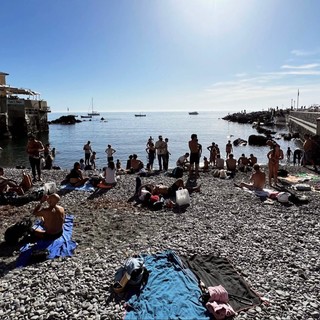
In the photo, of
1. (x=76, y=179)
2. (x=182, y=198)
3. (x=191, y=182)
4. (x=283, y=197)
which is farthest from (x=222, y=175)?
(x=76, y=179)

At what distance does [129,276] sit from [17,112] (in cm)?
5448

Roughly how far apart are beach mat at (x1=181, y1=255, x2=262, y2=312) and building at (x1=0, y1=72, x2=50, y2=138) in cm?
4995

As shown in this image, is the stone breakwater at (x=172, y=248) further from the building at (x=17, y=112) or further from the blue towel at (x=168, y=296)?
the building at (x=17, y=112)

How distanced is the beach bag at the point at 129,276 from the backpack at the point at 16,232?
317 cm

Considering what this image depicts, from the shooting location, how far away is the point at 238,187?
13.6 meters

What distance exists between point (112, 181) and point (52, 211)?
21.0 ft

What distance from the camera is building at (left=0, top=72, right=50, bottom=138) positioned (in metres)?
49.3

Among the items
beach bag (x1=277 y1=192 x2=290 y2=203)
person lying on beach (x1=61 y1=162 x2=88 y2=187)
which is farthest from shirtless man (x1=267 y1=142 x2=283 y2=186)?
person lying on beach (x1=61 y1=162 x2=88 y2=187)

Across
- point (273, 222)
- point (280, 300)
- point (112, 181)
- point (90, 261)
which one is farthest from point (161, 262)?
point (112, 181)

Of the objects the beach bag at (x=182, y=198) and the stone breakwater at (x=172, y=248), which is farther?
the beach bag at (x=182, y=198)

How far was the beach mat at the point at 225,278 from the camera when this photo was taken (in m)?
5.14

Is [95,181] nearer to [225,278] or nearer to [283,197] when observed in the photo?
[283,197]

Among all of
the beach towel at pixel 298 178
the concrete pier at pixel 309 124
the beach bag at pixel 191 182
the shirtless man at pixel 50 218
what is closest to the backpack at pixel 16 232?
the shirtless man at pixel 50 218

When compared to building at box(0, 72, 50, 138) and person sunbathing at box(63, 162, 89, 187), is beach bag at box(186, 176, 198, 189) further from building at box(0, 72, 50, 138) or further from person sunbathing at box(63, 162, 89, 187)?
building at box(0, 72, 50, 138)
